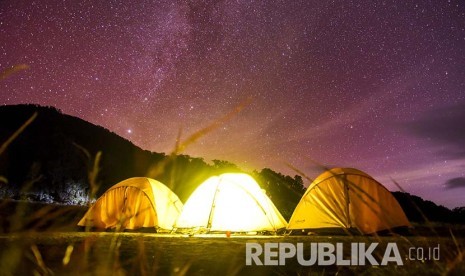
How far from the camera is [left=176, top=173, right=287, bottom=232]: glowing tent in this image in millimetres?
9758

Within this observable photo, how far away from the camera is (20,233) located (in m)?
0.96

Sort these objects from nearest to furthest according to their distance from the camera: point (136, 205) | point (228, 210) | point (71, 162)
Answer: point (228, 210) → point (136, 205) → point (71, 162)

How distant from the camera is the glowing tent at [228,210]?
384 inches

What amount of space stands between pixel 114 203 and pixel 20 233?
36.5 feet

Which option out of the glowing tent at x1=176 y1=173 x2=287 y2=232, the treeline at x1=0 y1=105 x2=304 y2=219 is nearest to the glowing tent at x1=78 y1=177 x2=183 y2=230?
the glowing tent at x1=176 y1=173 x2=287 y2=232

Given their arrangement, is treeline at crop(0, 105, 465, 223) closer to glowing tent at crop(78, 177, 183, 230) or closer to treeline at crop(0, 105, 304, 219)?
treeline at crop(0, 105, 304, 219)

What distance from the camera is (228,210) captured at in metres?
9.87

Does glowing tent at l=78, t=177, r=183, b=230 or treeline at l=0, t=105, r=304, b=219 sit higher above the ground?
treeline at l=0, t=105, r=304, b=219

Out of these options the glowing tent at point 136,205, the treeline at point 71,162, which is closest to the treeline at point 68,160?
the treeline at point 71,162

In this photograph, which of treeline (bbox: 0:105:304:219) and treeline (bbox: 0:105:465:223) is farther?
treeline (bbox: 0:105:304:219)

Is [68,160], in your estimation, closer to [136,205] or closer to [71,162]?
[71,162]

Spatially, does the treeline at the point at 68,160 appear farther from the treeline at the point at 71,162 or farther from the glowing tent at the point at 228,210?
the glowing tent at the point at 228,210

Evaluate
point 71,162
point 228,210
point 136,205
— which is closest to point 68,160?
point 71,162

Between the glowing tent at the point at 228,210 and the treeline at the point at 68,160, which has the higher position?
the treeline at the point at 68,160
